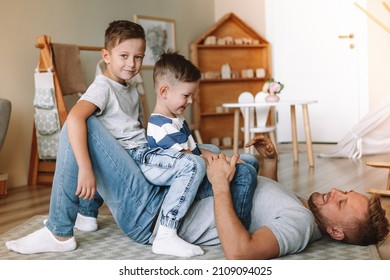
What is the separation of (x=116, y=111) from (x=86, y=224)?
1.37ft

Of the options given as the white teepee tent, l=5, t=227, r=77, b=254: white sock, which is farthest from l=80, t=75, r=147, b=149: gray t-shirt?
the white teepee tent

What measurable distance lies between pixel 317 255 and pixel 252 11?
13.1 ft

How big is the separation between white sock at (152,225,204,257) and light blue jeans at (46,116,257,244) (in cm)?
10

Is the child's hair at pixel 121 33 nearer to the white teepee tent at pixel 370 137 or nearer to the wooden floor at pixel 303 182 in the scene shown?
the wooden floor at pixel 303 182

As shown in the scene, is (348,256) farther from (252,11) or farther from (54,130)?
(252,11)

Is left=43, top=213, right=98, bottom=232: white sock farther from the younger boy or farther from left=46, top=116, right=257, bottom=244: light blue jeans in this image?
the younger boy

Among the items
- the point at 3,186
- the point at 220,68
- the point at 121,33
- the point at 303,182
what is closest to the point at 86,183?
the point at 121,33

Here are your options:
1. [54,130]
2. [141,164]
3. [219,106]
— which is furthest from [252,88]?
[141,164]

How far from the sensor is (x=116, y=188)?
1510 millimetres

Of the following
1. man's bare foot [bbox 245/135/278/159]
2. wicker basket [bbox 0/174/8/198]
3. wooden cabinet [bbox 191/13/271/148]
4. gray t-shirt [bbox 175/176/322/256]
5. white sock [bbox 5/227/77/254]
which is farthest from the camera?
wooden cabinet [bbox 191/13/271/148]

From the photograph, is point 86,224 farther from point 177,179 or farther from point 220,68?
point 220,68

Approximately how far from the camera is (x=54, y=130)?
9.93 feet

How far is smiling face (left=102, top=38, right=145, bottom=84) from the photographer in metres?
1.57

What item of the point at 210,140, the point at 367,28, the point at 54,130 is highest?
the point at 367,28
